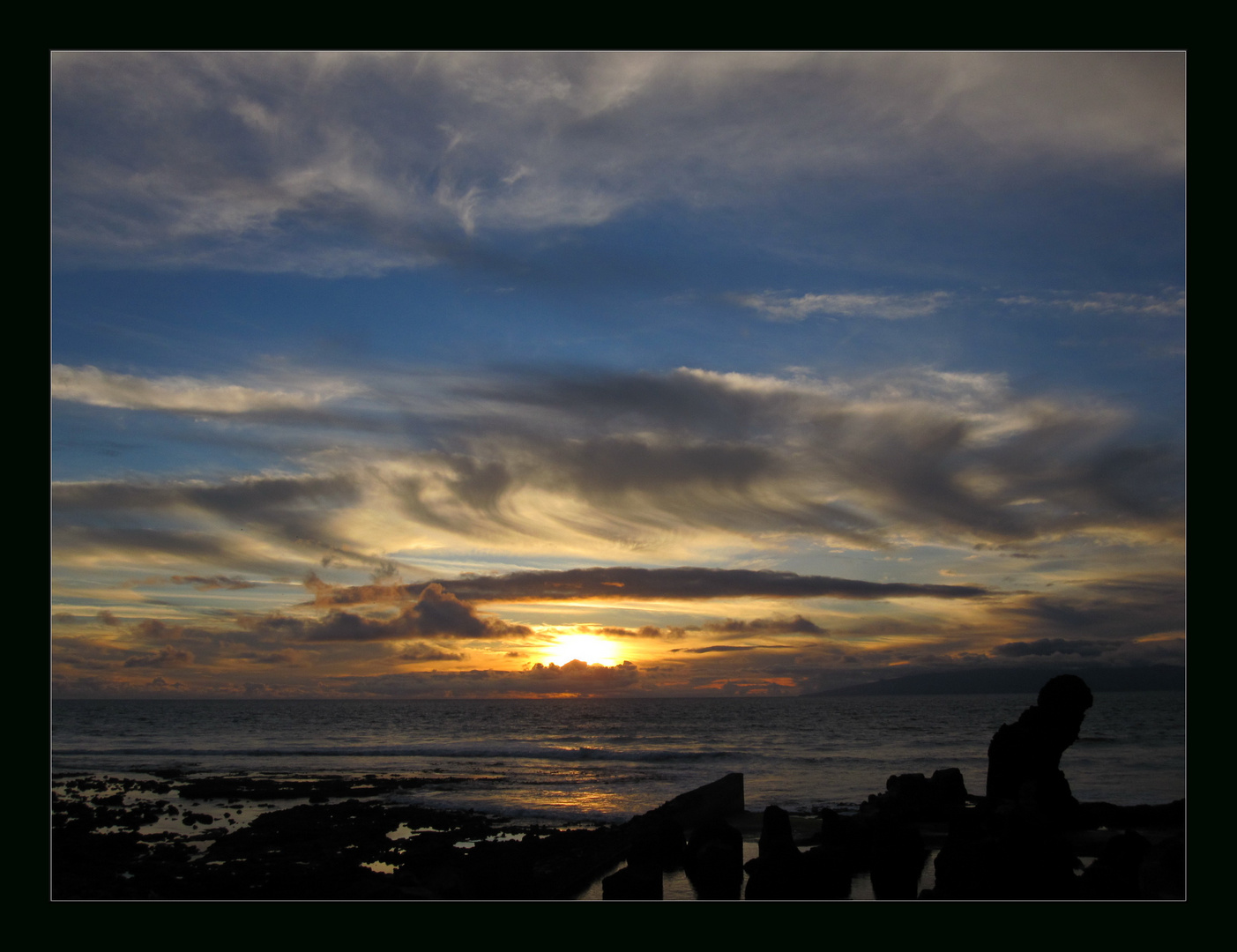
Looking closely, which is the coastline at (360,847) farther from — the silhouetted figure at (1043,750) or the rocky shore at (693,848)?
the silhouetted figure at (1043,750)

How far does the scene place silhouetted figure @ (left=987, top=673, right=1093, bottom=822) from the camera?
18.3 meters

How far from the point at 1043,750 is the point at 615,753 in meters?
38.5

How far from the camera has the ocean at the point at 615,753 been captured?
31.6 m

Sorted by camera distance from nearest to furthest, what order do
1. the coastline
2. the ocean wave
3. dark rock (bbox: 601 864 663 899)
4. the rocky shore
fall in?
the rocky shore, the coastline, dark rock (bbox: 601 864 663 899), the ocean wave

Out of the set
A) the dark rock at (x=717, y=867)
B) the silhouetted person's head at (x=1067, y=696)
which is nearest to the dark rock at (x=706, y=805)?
the dark rock at (x=717, y=867)


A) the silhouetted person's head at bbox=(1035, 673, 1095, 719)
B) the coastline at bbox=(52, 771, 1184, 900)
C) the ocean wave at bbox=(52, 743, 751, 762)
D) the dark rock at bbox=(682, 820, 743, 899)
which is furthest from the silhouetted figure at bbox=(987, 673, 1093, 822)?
the ocean wave at bbox=(52, 743, 751, 762)

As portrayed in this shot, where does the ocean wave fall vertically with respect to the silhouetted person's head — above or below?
below

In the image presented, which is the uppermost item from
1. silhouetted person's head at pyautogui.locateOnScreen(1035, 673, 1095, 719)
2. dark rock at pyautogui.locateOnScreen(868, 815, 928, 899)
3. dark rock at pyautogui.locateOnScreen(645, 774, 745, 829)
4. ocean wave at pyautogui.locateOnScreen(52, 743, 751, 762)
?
silhouetted person's head at pyautogui.locateOnScreen(1035, 673, 1095, 719)

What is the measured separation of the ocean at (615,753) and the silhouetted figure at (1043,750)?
4.39 m

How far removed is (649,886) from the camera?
12500 mm

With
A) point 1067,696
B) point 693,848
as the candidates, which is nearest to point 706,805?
point 693,848

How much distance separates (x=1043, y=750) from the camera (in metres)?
18.8

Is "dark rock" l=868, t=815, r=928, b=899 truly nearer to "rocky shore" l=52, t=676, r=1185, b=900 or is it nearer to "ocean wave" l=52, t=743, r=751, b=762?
"rocky shore" l=52, t=676, r=1185, b=900

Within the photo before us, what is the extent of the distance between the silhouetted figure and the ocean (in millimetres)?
4394
